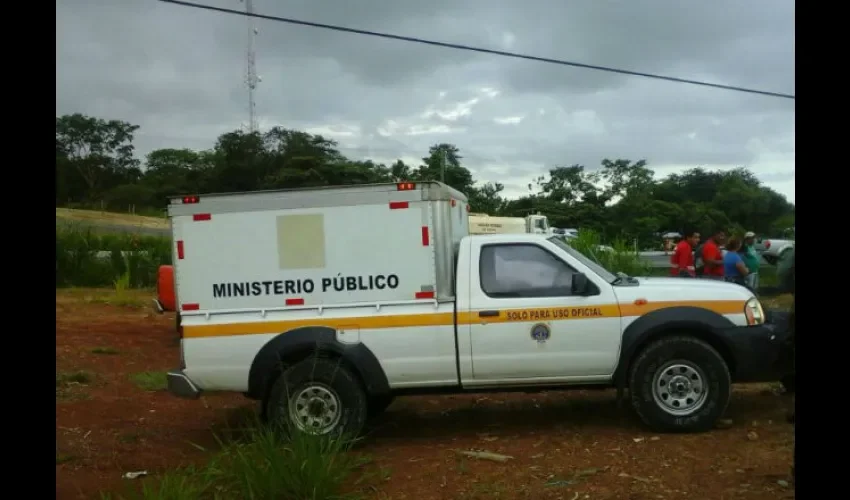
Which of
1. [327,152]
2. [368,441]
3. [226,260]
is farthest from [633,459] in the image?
[327,152]

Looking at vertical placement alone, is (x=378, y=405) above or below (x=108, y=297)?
below

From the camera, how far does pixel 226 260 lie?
265 inches

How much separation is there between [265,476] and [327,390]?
1527mm

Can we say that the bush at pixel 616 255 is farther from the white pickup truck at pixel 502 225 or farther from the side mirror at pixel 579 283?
the side mirror at pixel 579 283

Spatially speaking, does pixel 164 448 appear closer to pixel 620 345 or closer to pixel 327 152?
pixel 620 345

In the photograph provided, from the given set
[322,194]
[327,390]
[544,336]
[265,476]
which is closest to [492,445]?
[544,336]

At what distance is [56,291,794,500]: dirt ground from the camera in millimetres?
5484

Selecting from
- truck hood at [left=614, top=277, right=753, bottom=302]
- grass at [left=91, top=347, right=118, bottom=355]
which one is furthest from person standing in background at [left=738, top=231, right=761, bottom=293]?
grass at [left=91, top=347, right=118, bottom=355]

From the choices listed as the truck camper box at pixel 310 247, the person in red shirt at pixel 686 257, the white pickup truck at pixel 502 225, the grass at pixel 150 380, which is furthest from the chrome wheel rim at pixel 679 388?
the white pickup truck at pixel 502 225

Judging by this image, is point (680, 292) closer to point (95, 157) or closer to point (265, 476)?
point (265, 476)

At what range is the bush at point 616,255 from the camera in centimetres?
1377

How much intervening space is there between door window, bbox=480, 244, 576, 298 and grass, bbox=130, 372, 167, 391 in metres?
5.17

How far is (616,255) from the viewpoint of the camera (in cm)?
1416
